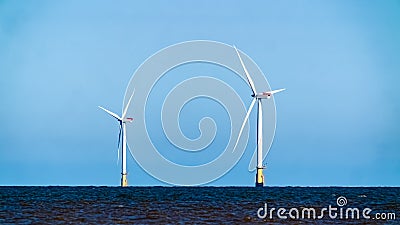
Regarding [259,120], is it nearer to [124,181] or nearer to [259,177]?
[259,177]

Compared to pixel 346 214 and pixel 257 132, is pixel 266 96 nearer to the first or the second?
pixel 257 132

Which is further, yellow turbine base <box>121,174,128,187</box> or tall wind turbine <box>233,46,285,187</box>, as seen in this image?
yellow turbine base <box>121,174,128,187</box>

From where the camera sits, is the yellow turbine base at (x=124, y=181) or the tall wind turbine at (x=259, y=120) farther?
the yellow turbine base at (x=124, y=181)

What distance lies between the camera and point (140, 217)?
211 feet

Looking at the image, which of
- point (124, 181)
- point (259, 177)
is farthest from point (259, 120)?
point (124, 181)

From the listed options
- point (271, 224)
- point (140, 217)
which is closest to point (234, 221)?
point (271, 224)

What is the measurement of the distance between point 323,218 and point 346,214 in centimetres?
594

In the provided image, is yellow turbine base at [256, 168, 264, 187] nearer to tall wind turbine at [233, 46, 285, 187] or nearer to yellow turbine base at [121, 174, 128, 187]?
tall wind turbine at [233, 46, 285, 187]

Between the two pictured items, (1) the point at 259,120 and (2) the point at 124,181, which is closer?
(1) the point at 259,120

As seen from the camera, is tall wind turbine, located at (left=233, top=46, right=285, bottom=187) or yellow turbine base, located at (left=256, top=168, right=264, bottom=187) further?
yellow turbine base, located at (left=256, top=168, right=264, bottom=187)

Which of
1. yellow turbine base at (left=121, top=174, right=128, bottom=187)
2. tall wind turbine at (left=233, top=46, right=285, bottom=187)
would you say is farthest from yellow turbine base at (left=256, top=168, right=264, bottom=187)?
yellow turbine base at (left=121, top=174, right=128, bottom=187)

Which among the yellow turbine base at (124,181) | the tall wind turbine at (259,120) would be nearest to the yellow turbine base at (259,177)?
the tall wind turbine at (259,120)

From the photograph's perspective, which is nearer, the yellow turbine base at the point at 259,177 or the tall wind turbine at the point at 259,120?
the tall wind turbine at the point at 259,120

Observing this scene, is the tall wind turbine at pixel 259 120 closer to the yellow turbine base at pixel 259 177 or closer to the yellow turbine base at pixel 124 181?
the yellow turbine base at pixel 259 177
